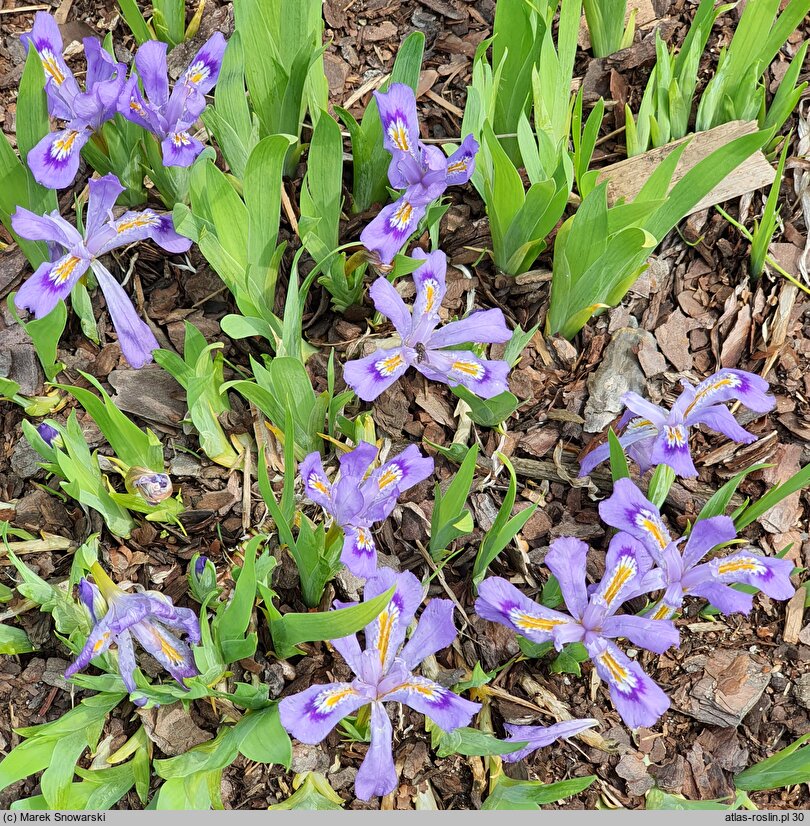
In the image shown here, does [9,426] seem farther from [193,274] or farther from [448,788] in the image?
[448,788]

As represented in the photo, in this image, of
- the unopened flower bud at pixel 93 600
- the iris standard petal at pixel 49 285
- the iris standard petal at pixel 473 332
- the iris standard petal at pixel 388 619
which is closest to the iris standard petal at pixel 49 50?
the iris standard petal at pixel 49 285

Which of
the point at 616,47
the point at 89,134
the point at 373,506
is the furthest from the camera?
the point at 616,47

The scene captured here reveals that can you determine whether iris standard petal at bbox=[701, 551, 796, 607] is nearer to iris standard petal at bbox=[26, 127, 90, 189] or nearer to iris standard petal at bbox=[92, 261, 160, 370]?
iris standard petal at bbox=[92, 261, 160, 370]

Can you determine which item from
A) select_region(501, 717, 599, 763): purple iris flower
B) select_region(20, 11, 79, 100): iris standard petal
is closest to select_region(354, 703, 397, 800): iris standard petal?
select_region(501, 717, 599, 763): purple iris flower

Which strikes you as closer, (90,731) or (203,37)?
(90,731)

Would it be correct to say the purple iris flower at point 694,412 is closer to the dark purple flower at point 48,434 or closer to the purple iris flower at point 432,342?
the purple iris flower at point 432,342

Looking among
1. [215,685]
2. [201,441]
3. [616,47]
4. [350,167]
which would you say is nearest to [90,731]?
[215,685]
